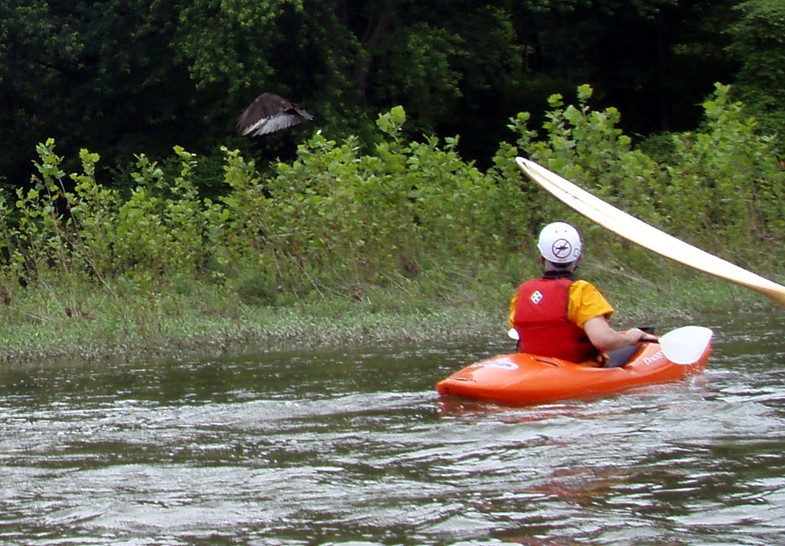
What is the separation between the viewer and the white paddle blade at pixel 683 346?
9141mm

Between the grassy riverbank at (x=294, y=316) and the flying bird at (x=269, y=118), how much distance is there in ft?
20.1

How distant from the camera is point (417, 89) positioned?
28141mm

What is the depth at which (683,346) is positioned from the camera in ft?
30.0

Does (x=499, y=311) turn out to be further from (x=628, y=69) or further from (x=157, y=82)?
(x=628, y=69)

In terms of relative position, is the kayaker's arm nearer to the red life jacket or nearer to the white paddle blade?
the red life jacket

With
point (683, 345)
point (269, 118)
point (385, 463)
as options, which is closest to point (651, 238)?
point (683, 345)

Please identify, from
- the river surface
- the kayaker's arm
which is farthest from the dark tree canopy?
the kayaker's arm

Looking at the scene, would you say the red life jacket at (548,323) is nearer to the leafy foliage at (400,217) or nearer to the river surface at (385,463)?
the river surface at (385,463)

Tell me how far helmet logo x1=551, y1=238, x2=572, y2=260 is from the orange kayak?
0.65m

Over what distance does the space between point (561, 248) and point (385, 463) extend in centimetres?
243

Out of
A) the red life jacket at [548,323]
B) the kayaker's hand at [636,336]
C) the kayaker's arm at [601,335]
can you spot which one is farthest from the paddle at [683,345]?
the kayaker's arm at [601,335]

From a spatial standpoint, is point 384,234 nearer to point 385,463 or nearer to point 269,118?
point 269,118

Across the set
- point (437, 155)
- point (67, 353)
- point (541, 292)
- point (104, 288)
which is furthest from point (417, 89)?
point (541, 292)

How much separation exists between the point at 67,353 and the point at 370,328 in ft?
9.00
